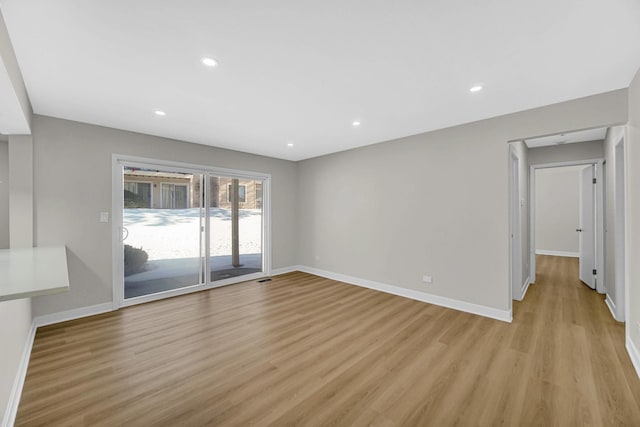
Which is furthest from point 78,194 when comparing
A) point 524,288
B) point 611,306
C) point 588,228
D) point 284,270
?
point 588,228

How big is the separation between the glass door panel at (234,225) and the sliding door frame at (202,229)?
92mm

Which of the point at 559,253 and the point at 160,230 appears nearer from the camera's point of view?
the point at 160,230

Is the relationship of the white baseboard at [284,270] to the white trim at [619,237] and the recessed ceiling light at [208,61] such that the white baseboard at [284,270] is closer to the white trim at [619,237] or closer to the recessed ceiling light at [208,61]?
the recessed ceiling light at [208,61]

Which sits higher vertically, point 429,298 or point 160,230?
point 160,230

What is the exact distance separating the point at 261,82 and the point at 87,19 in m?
1.18

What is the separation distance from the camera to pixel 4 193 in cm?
316

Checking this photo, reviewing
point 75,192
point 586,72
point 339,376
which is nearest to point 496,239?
point 586,72

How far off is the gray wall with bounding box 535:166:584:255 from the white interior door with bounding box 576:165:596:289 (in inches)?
135

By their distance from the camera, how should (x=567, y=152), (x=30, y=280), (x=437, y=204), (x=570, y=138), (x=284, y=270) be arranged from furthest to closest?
(x=284, y=270) → (x=567, y=152) → (x=570, y=138) → (x=437, y=204) → (x=30, y=280)

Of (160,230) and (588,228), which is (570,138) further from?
(160,230)

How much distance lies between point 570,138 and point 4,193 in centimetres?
797

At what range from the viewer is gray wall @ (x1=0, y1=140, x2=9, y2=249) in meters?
3.12

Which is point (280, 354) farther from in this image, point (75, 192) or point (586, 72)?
point (586, 72)

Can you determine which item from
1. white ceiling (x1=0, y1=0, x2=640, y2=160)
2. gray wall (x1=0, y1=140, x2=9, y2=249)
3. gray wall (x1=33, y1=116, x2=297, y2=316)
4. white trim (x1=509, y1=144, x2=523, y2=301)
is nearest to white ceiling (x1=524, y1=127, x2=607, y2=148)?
white trim (x1=509, y1=144, x2=523, y2=301)
